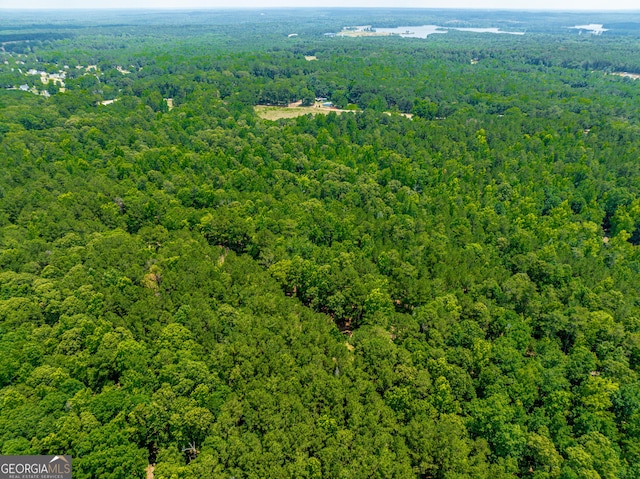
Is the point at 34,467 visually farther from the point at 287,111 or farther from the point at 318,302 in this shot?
the point at 287,111

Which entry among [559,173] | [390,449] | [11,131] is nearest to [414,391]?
[390,449]

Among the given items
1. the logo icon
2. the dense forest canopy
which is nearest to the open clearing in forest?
the dense forest canopy

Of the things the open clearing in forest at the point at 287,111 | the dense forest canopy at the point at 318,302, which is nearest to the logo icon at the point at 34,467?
the dense forest canopy at the point at 318,302

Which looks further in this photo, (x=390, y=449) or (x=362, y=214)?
(x=362, y=214)

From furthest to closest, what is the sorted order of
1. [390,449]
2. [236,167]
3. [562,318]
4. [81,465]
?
[236,167] < [562,318] < [390,449] < [81,465]

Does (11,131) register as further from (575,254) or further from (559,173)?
(559,173)

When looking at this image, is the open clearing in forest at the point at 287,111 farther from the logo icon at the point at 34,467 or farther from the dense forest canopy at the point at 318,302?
the logo icon at the point at 34,467

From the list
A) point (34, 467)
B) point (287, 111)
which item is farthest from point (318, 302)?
point (287, 111)
